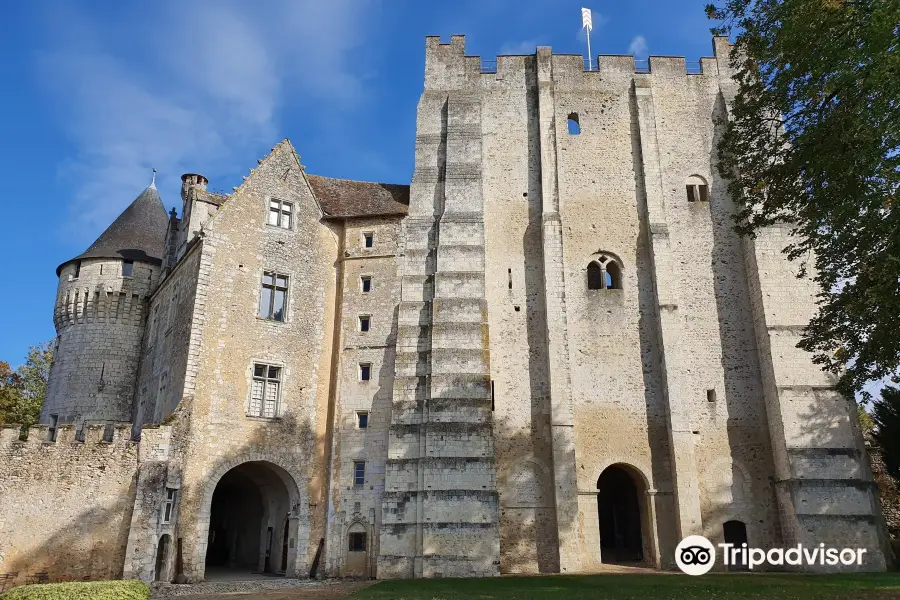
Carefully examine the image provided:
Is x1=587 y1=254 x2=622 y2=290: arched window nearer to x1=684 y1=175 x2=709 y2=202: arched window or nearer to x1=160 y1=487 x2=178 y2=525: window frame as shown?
x1=684 y1=175 x2=709 y2=202: arched window

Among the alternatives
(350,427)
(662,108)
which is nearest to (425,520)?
(350,427)

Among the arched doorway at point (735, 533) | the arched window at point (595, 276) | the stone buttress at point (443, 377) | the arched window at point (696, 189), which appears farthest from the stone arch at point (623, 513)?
the arched window at point (696, 189)

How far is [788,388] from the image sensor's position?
2062 cm

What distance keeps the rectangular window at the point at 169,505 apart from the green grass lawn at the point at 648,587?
19.7 feet

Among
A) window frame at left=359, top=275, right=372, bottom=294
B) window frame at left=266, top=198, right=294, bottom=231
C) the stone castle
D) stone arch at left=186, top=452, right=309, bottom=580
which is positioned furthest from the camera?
window frame at left=359, top=275, right=372, bottom=294

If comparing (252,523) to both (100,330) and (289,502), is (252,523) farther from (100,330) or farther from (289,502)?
(100,330)

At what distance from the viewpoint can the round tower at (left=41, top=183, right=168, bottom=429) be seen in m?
24.7

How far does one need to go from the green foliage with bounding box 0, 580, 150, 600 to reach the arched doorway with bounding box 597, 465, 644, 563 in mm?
15043

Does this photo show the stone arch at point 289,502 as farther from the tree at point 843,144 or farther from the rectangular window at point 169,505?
the tree at point 843,144

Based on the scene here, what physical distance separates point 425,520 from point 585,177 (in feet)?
43.5

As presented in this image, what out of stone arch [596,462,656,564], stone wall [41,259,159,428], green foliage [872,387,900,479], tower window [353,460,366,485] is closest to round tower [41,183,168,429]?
stone wall [41,259,159,428]

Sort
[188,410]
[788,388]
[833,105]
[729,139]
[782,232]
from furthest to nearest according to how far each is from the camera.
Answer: [782,232] < [788,388] < [188,410] < [729,139] < [833,105]

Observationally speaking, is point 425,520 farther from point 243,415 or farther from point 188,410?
point 188,410

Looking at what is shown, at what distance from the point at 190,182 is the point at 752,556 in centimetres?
2416
